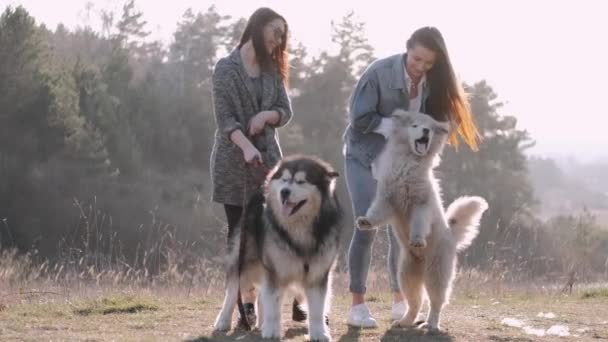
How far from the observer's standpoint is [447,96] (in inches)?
224

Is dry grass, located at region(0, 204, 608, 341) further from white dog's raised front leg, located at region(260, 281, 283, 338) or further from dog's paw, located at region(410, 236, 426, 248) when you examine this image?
dog's paw, located at region(410, 236, 426, 248)

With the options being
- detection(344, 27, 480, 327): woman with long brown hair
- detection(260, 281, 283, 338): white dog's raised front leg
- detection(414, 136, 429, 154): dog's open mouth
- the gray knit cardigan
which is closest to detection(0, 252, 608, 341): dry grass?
detection(260, 281, 283, 338): white dog's raised front leg

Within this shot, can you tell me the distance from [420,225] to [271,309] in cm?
97

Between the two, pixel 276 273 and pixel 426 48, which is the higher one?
pixel 426 48

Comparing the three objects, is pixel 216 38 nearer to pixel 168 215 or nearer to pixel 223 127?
pixel 168 215

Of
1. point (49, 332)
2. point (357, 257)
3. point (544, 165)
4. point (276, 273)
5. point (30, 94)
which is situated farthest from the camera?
point (544, 165)

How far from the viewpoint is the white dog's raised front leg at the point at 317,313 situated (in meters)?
5.02

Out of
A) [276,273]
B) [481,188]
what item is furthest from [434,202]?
[481,188]

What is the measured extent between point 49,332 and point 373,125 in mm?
2286

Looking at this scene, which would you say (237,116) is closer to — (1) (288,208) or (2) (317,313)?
(1) (288,208)

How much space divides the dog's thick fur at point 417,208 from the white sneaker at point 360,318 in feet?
1.06

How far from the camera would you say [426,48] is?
5488mm

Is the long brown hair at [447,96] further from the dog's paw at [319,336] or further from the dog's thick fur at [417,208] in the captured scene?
the dog's paw at [319,336]

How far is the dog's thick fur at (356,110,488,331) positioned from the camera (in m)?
5.28
